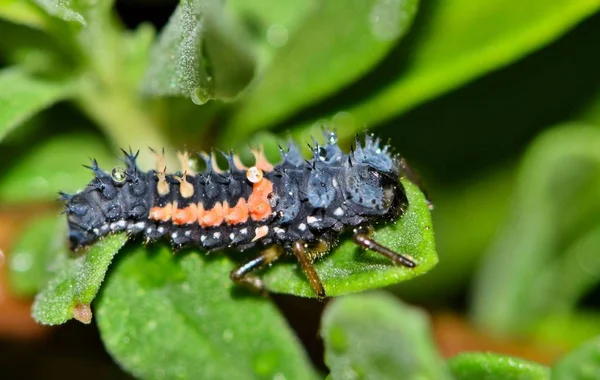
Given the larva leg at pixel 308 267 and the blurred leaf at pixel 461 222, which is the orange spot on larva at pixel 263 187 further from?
the blurred leaf at pixel 461 222

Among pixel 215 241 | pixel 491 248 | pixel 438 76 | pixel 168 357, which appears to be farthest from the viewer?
pixel 491 248

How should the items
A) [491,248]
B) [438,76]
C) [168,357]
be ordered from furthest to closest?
[491,248]
[438,76]
[168,357]

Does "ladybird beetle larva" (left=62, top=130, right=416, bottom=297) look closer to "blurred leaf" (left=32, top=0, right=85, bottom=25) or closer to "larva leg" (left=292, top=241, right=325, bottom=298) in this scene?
"larva leg" (left=292, top=241, right=325, bottom=298)

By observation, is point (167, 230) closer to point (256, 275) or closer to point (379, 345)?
point (256, 275)

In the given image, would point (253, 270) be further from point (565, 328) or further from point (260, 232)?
point (565, 328)

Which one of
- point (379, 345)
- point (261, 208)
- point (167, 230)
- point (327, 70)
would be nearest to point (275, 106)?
point (327, 70)

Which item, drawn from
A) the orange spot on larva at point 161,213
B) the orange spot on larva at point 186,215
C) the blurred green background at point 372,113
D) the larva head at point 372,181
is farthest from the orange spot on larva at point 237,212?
the larva head at point 372,181

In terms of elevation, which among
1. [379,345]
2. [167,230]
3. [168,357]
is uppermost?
[167,230]
